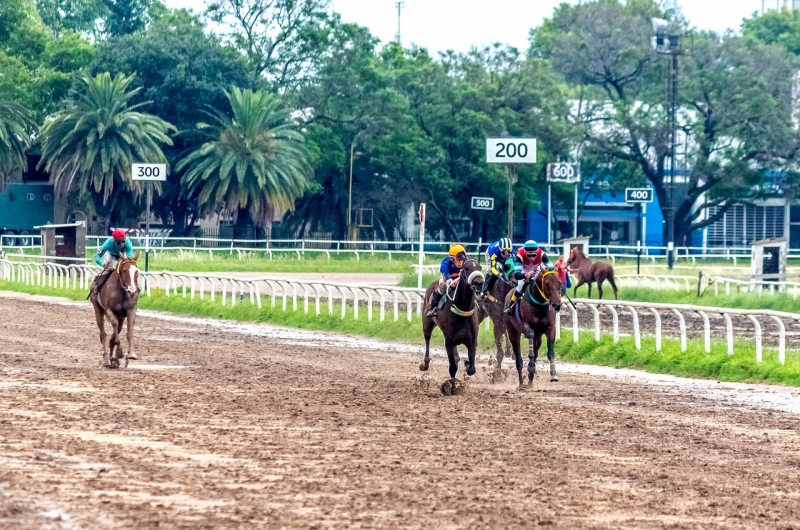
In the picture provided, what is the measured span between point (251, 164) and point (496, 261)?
48.5 metres

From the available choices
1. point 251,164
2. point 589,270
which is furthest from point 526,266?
point 251,164

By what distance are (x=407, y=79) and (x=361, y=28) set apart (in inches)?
193

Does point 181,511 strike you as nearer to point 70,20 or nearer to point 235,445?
point 235,445

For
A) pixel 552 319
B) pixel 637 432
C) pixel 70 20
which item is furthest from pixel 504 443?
pixel 70 20

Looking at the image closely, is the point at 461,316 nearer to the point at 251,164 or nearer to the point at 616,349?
the point at 616,349

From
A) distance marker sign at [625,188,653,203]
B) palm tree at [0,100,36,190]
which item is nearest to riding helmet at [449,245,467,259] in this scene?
distance marker sign at [625,188,653,203]

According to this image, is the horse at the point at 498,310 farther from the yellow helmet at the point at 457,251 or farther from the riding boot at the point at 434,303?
the yellow helmet at the point at 457,251

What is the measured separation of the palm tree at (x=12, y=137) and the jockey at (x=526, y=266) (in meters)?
48.7

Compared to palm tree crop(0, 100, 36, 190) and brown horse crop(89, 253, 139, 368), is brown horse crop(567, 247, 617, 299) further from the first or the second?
palm tree crop(0, 100, 36, 190)

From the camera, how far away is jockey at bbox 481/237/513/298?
52.2 feet

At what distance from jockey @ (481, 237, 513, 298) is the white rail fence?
351cm

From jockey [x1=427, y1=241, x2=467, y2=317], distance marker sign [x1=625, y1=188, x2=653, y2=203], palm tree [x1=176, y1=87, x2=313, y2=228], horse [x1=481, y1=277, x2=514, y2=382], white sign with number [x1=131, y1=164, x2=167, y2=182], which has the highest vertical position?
palm tree [x1=176, y1=87, x2=313, y2=228]

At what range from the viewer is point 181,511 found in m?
7.95

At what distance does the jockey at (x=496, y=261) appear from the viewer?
15922 millimetres
